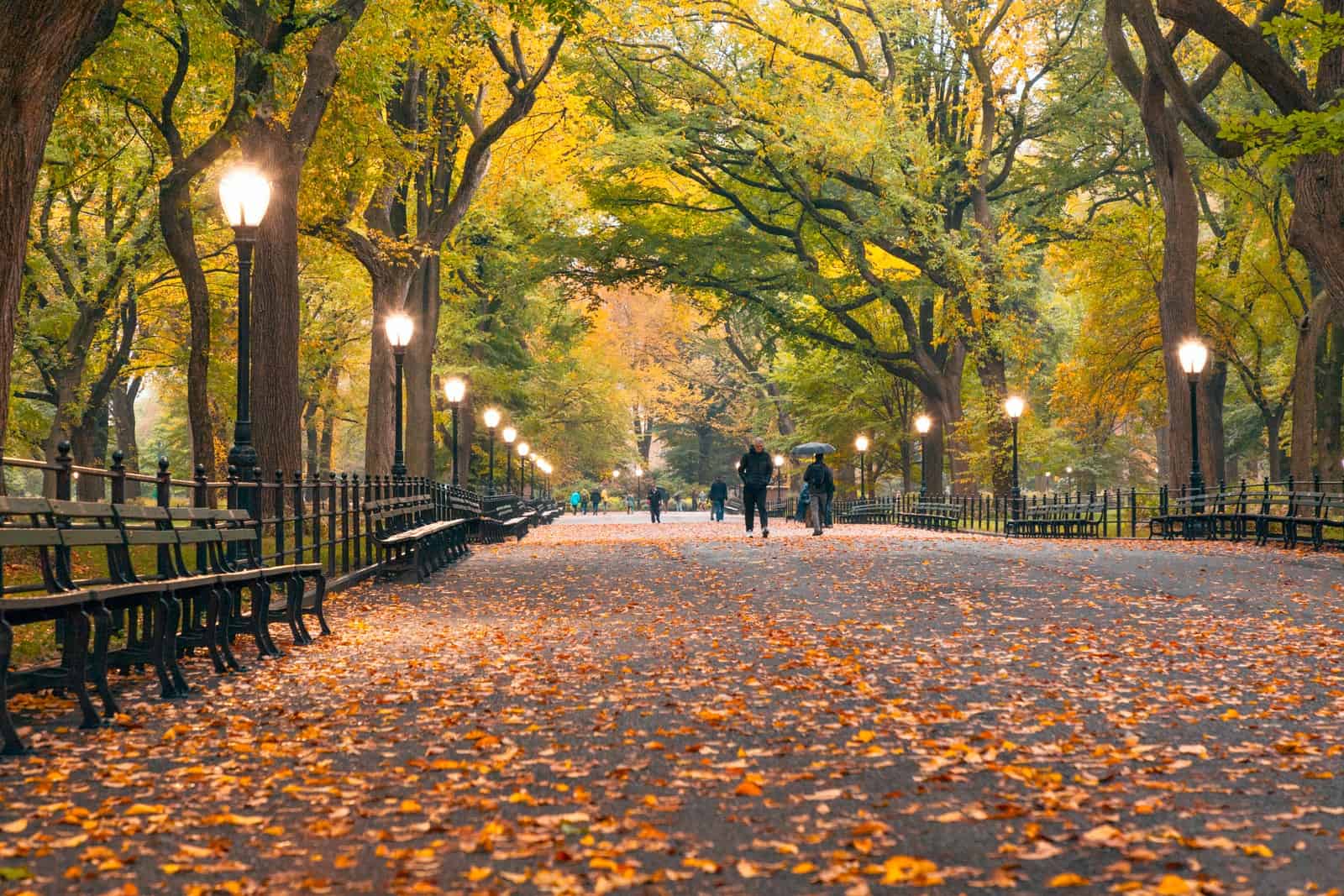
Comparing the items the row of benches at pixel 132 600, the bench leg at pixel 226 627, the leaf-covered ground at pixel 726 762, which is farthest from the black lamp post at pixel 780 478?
the bench leg at pixel 226 627

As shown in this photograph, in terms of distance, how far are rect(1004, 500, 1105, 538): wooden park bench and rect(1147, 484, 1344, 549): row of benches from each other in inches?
79.7

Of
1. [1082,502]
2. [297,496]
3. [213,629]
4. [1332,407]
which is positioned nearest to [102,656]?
[213,629]

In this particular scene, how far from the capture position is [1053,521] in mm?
32781

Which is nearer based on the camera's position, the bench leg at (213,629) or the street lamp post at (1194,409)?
the bench leg at (213,629)

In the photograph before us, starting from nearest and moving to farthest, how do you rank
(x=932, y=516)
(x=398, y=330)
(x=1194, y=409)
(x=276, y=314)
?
(x=276, y=314)
(x=398, y=330)
(x=1194, y=409)
(x=932, y=516)

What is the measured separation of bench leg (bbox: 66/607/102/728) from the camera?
720cm

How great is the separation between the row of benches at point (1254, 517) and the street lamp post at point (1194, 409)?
4cm

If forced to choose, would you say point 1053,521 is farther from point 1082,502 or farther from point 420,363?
point 420,363

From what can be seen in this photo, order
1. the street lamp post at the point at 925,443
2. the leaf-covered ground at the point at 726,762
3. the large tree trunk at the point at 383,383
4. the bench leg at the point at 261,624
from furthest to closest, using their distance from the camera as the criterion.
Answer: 1. the street lamp post at the point at 925,443
2. the large tree trunk at the point at 383,383
3. the bench leg at the point at 261,624
4. the leaf-covered ground at the point at 726,762

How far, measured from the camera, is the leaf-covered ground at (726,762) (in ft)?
15.9

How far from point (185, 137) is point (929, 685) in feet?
67.7

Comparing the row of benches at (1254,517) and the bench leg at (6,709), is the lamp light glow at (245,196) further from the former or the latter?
the row of benches at (1254,517)

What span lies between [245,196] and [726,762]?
9.69m

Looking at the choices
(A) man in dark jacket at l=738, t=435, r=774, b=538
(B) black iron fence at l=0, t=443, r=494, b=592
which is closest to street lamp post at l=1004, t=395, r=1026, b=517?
(A) man in dark jacket at l=738, t=435, r=774, b=538
